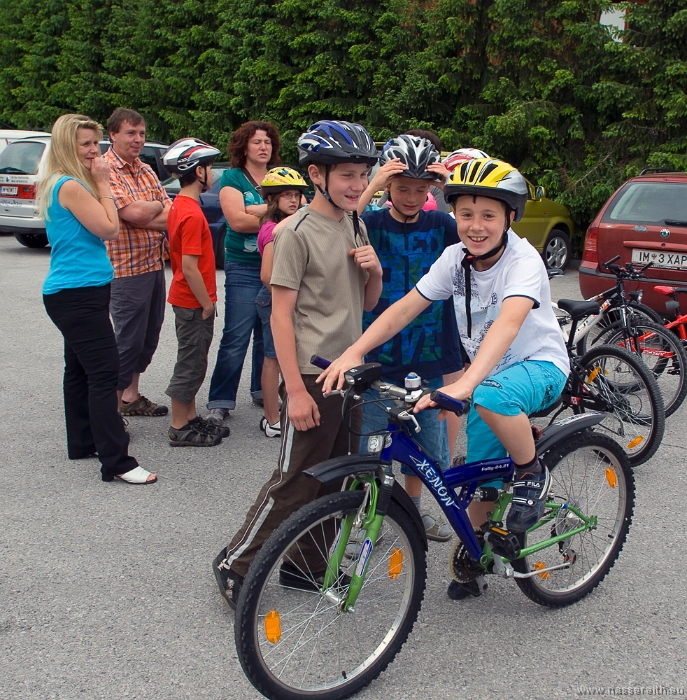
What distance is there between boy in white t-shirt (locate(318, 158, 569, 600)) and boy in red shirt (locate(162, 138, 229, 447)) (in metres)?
2.32

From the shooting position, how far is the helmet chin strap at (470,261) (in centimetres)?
294

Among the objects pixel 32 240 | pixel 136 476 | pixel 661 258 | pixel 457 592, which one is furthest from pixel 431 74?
pixel 457 592

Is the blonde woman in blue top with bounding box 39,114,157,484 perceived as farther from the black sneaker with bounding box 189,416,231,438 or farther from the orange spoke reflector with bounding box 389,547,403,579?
the orange spoke reflector with bounding box 389,547,403,579

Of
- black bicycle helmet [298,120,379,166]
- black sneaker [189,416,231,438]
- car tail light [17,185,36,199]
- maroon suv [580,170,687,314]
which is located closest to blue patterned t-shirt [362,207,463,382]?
black bicycle helmet [298,120,379,166]

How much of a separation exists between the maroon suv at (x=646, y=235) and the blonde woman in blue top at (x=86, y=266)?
15.0 feet

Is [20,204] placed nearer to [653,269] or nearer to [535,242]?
[535,242]

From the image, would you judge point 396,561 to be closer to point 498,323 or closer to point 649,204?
point 498,323

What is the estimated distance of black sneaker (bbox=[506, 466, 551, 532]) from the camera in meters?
3.00

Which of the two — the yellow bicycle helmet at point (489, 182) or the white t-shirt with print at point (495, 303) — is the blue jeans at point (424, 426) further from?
the yellow bicycle helmet at point (489, 182)

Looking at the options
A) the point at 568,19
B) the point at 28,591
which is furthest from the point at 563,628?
the point at 568,19

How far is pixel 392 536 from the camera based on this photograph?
2791 mm

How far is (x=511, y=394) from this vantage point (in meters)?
2.84

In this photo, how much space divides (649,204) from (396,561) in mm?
5684

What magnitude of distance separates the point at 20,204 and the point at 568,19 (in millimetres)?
9110
